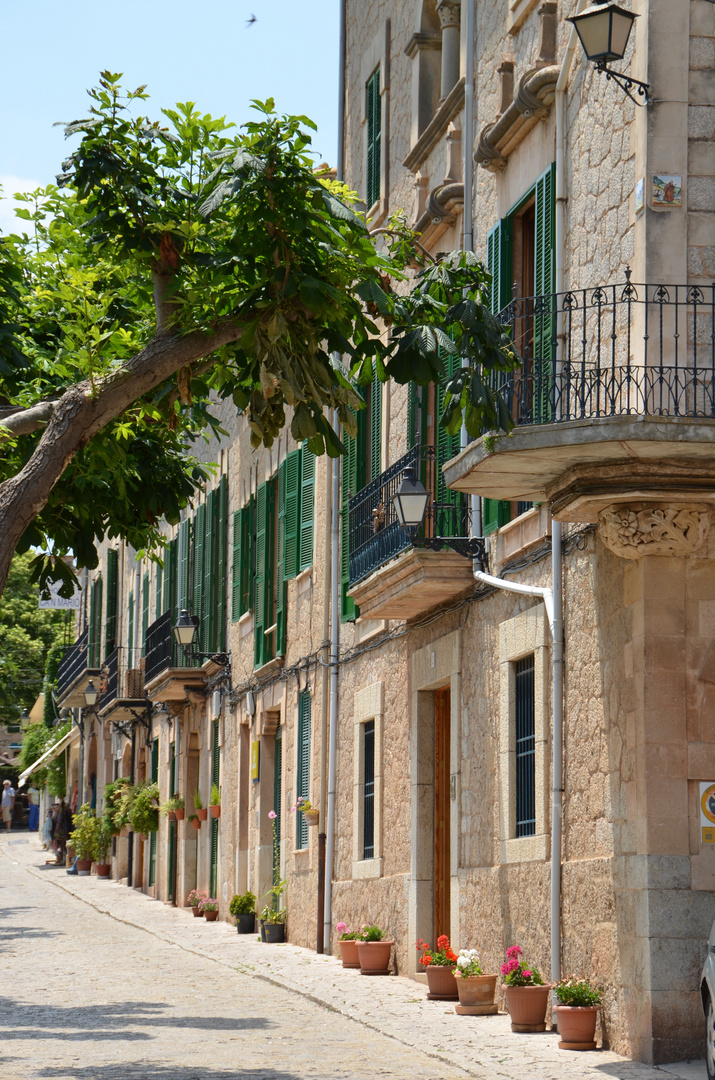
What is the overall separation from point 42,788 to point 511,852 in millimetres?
42052

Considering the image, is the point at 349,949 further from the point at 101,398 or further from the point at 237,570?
the point at 237,570

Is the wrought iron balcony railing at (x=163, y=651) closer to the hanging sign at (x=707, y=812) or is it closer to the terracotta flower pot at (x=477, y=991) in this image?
the terracotta flower pot at (x=477, y=991)

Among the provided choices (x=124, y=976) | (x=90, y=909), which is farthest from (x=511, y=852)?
(x=90, y=909)

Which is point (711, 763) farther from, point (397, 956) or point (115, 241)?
point (397, 956)

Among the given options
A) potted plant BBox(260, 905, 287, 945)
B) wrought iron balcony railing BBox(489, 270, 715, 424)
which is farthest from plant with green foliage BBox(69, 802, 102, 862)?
wrought iron balcony railing BBox(489, 270, 715, 424)

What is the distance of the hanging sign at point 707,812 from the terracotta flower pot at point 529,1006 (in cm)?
181

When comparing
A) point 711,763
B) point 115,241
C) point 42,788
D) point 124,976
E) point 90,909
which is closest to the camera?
point 115,241

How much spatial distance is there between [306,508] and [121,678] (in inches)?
568

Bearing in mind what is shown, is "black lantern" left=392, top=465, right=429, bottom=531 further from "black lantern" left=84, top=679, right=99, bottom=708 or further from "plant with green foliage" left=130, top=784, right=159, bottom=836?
"black lantern" left=84, top=679, right=99, bottom=708

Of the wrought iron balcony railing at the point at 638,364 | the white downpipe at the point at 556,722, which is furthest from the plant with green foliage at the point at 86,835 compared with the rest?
the wrought iron balcony railing at the point at 638,364

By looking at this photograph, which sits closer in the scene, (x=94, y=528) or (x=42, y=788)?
(x=94, y=528)

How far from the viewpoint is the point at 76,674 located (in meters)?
38.1

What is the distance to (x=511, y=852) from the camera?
1199 cm

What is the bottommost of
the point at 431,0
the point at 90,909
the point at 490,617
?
the point at 90,909
